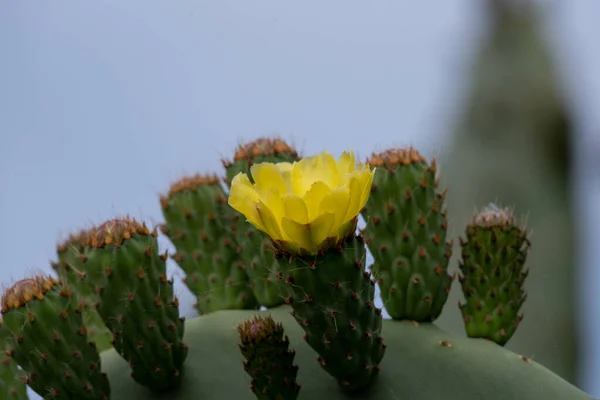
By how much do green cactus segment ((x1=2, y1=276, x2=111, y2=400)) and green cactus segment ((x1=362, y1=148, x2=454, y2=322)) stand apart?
695mm

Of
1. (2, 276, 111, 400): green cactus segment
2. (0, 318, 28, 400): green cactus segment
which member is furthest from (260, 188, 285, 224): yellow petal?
(0, 318, 28, 400): green cactus segment

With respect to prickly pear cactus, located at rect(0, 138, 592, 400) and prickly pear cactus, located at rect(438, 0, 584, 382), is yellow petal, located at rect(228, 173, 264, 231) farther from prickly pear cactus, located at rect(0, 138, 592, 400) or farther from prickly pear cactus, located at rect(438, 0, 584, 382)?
prickly pear cactus, located at rect(438, 0, 584, 382)

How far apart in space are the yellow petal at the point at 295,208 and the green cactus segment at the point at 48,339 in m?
0.58

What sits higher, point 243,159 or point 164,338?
point 243,159

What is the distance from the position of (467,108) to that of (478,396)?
3.56 meters

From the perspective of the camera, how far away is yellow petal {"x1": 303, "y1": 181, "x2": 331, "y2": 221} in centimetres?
150

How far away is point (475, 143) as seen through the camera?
5.13 meters

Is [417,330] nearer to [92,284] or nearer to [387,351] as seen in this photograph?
[387,351]

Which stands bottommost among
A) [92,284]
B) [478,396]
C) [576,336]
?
[576,336]

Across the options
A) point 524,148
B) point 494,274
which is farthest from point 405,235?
point 524,148

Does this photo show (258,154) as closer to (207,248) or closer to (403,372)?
(207,248)

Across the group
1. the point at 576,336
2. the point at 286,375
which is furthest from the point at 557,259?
the point at 286,375

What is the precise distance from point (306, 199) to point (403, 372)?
58 cm

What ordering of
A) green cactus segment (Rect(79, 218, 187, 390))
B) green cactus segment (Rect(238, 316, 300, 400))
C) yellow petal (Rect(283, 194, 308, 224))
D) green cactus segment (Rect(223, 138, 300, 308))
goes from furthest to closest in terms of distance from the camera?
green cactus segment (Rect(223, 138, 300, 308)) → green cactus segment (Rect(79, 218, 187, 390)) → green cactus segment (Rect(238, 316, 300, 400)) → yellow petal (Rect(283, 194, 308, 224))
